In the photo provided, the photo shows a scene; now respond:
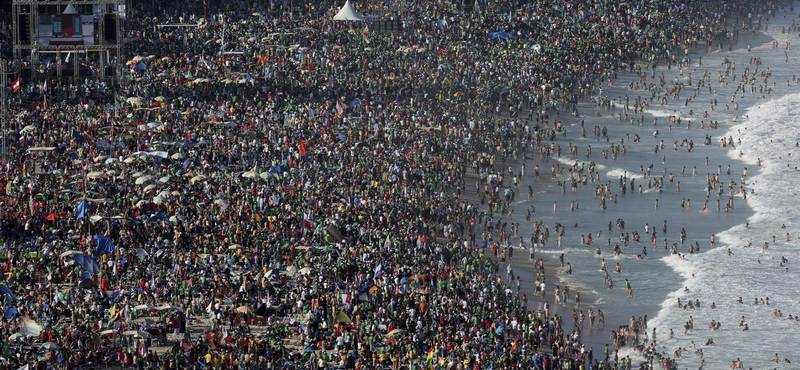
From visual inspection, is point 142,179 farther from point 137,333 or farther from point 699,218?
point 699,218

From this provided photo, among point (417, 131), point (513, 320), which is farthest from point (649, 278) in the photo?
point (417, 131)

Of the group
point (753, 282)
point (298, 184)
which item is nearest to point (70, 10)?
point (298, 184)

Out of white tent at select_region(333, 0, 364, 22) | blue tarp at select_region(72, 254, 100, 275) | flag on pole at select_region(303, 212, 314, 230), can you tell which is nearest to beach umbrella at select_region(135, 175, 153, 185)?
flag on pole at select_region(303, 212, 314, 230)

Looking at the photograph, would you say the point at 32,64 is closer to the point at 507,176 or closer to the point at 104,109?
the point at 104,109

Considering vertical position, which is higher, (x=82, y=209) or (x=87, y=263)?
(x=82, y=209)

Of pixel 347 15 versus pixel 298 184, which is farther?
pixel 347 15

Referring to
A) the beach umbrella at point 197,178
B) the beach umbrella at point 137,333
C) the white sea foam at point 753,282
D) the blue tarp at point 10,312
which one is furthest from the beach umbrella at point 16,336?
the white sea foam at point 753,282

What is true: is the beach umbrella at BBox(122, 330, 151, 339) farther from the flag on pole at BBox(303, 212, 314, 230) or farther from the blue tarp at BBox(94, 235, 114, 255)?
the flag on pole at BBox(303, 212, 314, 230)
